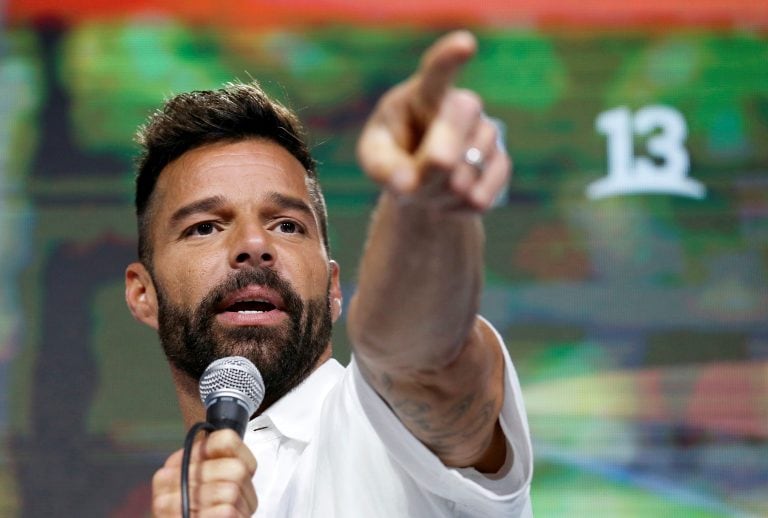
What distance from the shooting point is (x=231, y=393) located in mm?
1281

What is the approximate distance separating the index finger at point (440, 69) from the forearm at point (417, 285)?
Result: 113mm

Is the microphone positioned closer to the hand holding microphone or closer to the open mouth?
the hand holding microphone

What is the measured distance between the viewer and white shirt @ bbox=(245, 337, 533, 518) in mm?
1359

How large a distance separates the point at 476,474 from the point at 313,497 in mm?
272

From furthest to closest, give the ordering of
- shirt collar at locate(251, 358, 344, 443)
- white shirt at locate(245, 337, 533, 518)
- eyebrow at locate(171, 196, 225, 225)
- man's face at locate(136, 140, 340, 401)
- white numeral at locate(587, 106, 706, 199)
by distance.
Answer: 1. white numeral at locate(587, 106, 706, 199)
2. eyebrow at locate(171, 196, 225, 225)
3. man's face at locate(136, 140, 340, 401)
4. shirt collar at locate(251, 358, 344, 443)
5. white shirt at locate(245, 337, 533, 518)

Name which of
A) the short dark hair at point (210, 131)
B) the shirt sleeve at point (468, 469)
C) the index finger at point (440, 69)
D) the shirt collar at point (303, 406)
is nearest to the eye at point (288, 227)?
the short dark hair at point (210, 131)

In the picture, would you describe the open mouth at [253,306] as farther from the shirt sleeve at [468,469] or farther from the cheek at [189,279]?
the shirt sleeve at [468,469]

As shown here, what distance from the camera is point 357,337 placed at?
1.24 m

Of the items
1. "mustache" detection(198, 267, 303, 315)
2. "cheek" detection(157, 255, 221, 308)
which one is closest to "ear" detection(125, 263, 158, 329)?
"cheek" detection(157, 255, 221, 308)

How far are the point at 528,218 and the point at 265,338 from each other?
4.77 ft

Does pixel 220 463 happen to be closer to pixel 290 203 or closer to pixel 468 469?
pixel 468 469

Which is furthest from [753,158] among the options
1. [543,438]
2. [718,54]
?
[543,438]

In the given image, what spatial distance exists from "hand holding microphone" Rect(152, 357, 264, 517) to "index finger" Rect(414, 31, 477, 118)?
1.43 feet

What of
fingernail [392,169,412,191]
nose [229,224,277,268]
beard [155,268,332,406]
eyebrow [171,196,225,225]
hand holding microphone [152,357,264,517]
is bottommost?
hand holding microphone [152,357,264,517]
